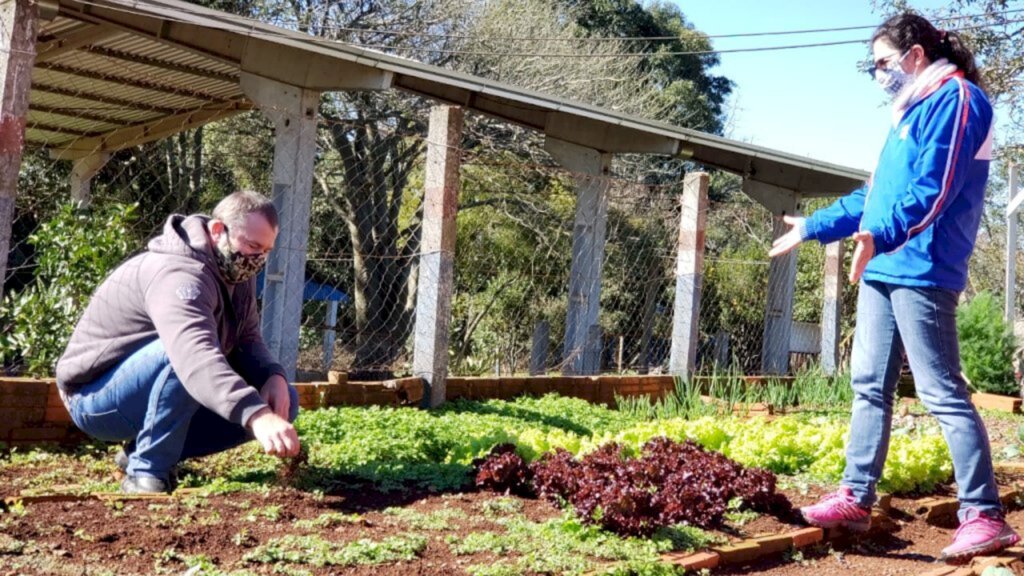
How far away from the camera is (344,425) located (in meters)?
6.19

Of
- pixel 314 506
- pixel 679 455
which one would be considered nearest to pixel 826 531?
pixel 679 455

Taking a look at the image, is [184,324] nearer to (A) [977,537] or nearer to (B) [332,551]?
(B) [332,551]

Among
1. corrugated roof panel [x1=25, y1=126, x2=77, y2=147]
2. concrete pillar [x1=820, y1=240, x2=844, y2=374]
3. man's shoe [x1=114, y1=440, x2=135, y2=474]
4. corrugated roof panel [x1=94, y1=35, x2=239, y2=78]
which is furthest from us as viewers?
corrugated roof panel [x1=25, y1=126, x2=77, y2=147]

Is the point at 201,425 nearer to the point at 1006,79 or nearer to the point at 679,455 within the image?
the point at 679,455

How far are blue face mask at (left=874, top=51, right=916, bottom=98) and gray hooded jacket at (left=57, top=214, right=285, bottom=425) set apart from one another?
2.71 metres

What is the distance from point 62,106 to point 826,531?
10504mm

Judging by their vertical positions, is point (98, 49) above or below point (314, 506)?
above

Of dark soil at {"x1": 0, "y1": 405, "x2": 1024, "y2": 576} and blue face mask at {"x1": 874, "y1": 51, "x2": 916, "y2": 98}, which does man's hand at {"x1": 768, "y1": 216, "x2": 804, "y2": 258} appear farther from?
dark soil at {"x1": 0, "y1": 405, "x2": 1024, "y2": 576}

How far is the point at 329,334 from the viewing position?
1772 cm

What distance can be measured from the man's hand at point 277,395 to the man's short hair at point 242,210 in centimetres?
69

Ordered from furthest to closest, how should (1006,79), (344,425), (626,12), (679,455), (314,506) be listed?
(626,12)
(1006,79)
(344,425)
(679,455)
(314,506)

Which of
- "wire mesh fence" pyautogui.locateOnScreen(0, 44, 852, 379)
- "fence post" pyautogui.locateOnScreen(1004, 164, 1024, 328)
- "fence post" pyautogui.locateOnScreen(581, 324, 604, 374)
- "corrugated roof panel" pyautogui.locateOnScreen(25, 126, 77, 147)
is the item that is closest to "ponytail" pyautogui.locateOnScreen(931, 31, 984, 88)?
"fence post" pyautogui.locateOnScreen(581, 324, 604, 374)

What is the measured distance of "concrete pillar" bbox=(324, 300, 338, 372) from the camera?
49.1 feet

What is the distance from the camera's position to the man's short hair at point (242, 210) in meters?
4.42
